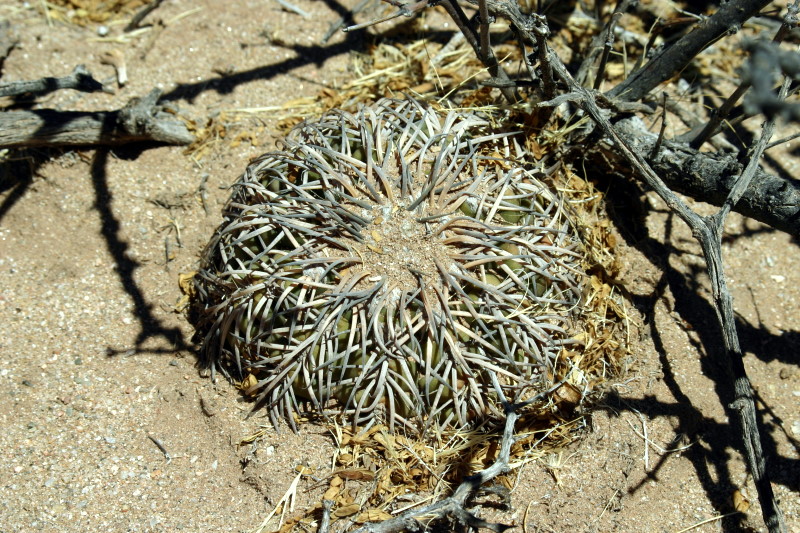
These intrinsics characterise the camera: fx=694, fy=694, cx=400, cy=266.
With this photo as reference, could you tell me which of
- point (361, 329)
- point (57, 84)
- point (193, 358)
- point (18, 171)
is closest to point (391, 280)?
point (361, 329)

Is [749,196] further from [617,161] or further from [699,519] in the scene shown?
[699,519]

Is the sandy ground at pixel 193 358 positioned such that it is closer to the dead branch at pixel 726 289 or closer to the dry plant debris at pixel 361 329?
the dry plant debris at pixel 361 329

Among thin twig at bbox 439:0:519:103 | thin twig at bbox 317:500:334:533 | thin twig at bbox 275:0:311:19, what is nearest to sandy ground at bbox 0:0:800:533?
thin twig at bbox 317:500:334:533

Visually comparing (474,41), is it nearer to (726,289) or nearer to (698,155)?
(698,155)

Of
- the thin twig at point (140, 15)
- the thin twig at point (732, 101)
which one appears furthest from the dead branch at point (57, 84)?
the thin twig at point (732, 101)

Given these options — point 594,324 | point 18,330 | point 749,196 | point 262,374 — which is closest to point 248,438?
point 262,374

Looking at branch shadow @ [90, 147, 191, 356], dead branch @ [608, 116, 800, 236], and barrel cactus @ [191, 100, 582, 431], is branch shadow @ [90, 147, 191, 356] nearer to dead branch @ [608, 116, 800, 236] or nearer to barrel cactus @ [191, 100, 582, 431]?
barrel cactus @ [191, 100, 582, 431]
